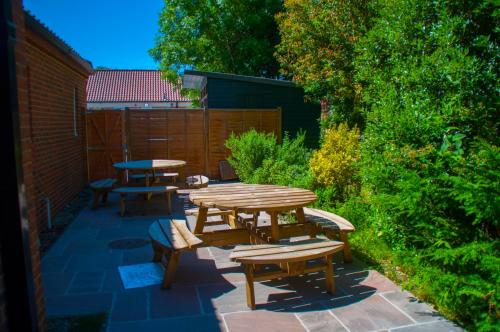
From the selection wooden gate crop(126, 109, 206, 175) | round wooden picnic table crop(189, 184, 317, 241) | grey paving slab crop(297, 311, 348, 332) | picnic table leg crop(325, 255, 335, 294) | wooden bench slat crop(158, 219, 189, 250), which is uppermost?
wooden gate crop(126, 109, 206, 175)

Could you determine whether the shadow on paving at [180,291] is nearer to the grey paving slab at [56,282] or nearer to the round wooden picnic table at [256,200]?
the grey paving slab at [56,282]

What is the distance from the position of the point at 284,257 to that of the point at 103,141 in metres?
8.76

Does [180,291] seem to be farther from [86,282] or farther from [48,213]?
[48,213]

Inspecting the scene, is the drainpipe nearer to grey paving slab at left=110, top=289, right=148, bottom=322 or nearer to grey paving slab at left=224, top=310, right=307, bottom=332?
grey paving slab at left=110, top=289, right=148, bottom=322

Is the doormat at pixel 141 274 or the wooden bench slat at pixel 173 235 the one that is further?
the doormat at pixel 141 274

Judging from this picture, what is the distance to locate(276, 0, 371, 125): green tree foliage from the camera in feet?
31.9

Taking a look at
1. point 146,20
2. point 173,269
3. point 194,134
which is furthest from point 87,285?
point 146,20

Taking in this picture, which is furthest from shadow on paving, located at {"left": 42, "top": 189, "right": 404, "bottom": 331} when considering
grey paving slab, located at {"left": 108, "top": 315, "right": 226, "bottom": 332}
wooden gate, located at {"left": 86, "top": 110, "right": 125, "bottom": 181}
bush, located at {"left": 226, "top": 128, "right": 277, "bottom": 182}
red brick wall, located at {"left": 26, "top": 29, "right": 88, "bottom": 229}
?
wooden gate, located at {"left": 86, "top": 110, "right": 125, "bottom": 181}

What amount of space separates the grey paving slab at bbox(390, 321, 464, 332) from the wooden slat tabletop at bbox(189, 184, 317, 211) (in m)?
1.51

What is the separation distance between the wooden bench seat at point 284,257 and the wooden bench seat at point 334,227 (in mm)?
433

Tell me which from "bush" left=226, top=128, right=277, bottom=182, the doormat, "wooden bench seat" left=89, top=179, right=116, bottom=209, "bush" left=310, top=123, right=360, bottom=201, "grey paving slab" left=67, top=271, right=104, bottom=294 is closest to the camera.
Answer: "grey paving slab" left=67, top=271, right=104, bottom=294

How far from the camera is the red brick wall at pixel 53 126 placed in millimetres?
6305

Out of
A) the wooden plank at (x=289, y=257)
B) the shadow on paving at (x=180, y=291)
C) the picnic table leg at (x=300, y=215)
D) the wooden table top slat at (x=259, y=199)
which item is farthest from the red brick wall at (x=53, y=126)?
the picnic table leg at (x=300, y=215)

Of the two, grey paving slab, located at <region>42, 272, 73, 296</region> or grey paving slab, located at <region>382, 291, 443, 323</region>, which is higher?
grey paving slab, located at <region>382, 291, 443, 323</region>
